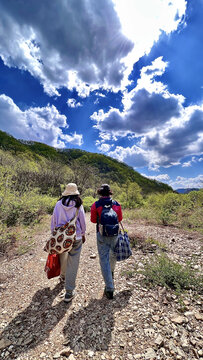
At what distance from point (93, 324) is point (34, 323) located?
105 cm

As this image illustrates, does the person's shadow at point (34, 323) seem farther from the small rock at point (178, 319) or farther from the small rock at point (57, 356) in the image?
the small rock at point (178, 319)

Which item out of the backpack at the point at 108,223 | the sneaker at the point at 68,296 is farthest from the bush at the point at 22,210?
the backpack at the point at 108,223

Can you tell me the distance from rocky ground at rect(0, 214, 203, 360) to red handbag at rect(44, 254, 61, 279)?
0.49m

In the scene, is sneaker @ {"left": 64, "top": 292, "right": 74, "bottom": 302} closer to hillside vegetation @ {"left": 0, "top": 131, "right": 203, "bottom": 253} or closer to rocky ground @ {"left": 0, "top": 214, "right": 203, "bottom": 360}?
rocky ground @ {"left": 0, "top": 214, "right": 203, "bottom": 360}

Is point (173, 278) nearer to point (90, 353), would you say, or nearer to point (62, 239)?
point (90, 353)

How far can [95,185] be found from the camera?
2217 cm

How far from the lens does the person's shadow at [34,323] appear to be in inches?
86.5

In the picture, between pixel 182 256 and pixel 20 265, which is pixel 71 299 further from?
pixel 182 256

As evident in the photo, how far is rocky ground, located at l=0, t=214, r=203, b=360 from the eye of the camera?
2.03m

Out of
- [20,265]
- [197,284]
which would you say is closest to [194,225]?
[197,284]

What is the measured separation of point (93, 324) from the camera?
246 cm

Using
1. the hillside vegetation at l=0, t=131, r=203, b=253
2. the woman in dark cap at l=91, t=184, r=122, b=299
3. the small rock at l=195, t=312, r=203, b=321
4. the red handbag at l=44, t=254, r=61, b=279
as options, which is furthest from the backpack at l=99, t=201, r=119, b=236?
the hillside vegetation at l=0, t=131, r=203, b=253

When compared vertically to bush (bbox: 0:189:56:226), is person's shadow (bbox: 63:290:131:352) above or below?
below

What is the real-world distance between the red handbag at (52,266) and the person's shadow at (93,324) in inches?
33.5
